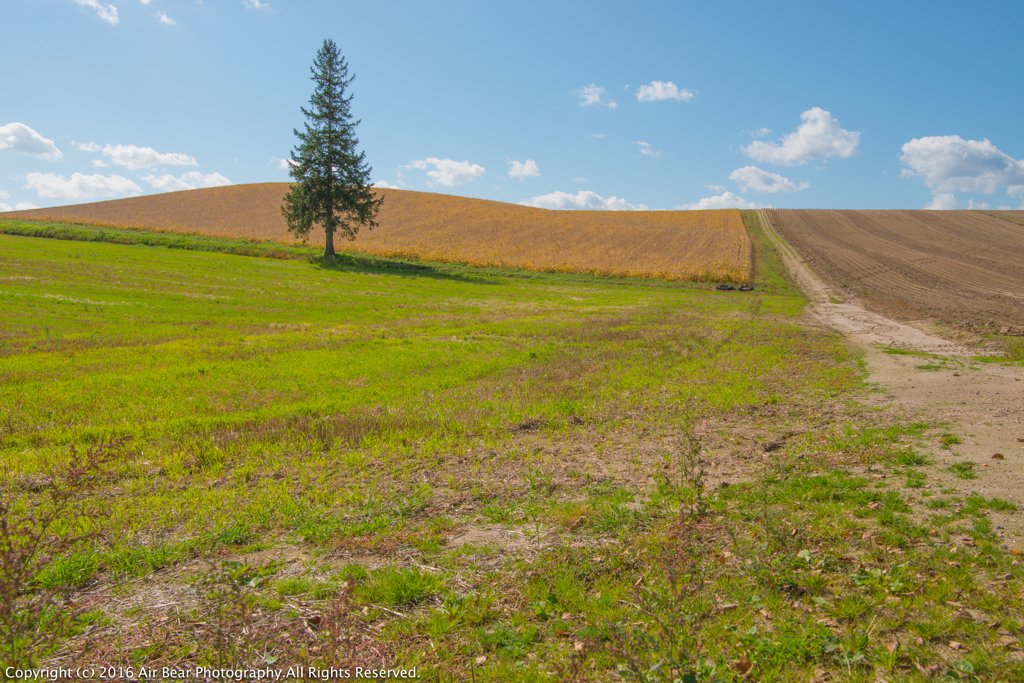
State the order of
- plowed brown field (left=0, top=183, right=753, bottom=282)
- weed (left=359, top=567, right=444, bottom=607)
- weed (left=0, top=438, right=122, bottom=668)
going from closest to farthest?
weed (left=0, top=438, right=122, bottom=668) → weed (left=359, top=567, right=444, bottom=607) → plowed brown field (left=0, top=183, right=753, bottom=282)

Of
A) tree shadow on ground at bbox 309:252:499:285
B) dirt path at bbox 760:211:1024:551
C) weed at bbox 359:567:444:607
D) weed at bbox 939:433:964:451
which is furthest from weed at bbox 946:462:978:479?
tree shadow on ground at bbox 309:252:499:285

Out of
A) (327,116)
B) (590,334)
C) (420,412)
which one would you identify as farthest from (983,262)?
(327,116)

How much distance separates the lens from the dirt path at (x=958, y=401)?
21.9 ft

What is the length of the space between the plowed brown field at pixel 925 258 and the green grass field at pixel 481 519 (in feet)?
56.9

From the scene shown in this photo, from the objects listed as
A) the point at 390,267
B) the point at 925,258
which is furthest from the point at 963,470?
the point at 925,258

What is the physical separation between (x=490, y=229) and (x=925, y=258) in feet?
153

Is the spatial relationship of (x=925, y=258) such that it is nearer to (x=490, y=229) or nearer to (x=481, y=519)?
(x=490, y=229)

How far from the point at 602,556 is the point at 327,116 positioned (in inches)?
1968

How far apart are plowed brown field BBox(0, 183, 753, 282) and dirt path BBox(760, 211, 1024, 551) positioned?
2509 cm

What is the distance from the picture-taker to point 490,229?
6894 cm

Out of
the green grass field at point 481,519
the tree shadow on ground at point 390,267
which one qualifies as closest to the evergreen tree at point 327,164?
the tree shadow on ground at point 390,267

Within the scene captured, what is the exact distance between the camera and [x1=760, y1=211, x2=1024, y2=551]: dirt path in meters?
6.67

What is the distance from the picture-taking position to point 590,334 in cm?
1994

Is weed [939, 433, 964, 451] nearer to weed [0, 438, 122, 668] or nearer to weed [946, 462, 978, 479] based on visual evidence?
weed [946, 462, 978, 479]
